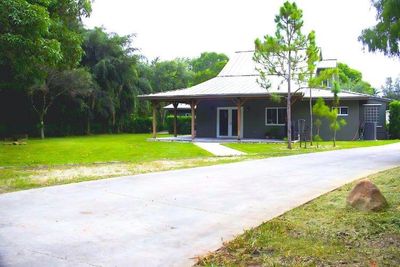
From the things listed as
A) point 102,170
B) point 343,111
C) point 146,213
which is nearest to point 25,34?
point 102,170

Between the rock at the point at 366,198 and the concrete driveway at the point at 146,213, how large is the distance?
0.91 meters

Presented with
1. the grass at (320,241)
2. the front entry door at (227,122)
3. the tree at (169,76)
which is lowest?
the grass at (320,241)

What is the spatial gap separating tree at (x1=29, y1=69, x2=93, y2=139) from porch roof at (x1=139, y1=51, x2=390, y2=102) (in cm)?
581

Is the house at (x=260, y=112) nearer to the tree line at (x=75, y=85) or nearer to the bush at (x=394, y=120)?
the bush at (x=394, y=120)

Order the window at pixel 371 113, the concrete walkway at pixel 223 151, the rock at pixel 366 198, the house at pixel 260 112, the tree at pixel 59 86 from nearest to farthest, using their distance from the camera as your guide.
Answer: the rock at pixel 366 198 < the concrete walkway at pixel 223 151 < the house at pixel 260 112 < the window at pixel 371 113 < the tree at pixel 59 86

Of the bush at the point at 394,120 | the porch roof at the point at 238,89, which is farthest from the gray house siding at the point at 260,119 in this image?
the bush at the point at 394,120

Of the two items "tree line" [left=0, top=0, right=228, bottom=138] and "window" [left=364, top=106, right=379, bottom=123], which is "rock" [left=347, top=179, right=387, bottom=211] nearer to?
"tree line" [left=0, top=0, right=228, bottom=138]

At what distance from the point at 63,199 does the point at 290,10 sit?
44.4 feet

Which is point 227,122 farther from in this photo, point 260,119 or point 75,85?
point 75,85

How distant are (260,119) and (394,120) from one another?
8.67 meters

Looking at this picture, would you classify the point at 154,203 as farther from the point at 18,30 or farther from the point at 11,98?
the point at 11,98

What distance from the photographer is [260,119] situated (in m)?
25.3

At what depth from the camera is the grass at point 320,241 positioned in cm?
390

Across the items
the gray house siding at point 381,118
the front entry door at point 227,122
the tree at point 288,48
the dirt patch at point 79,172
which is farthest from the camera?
the front entry door at point 227,122
